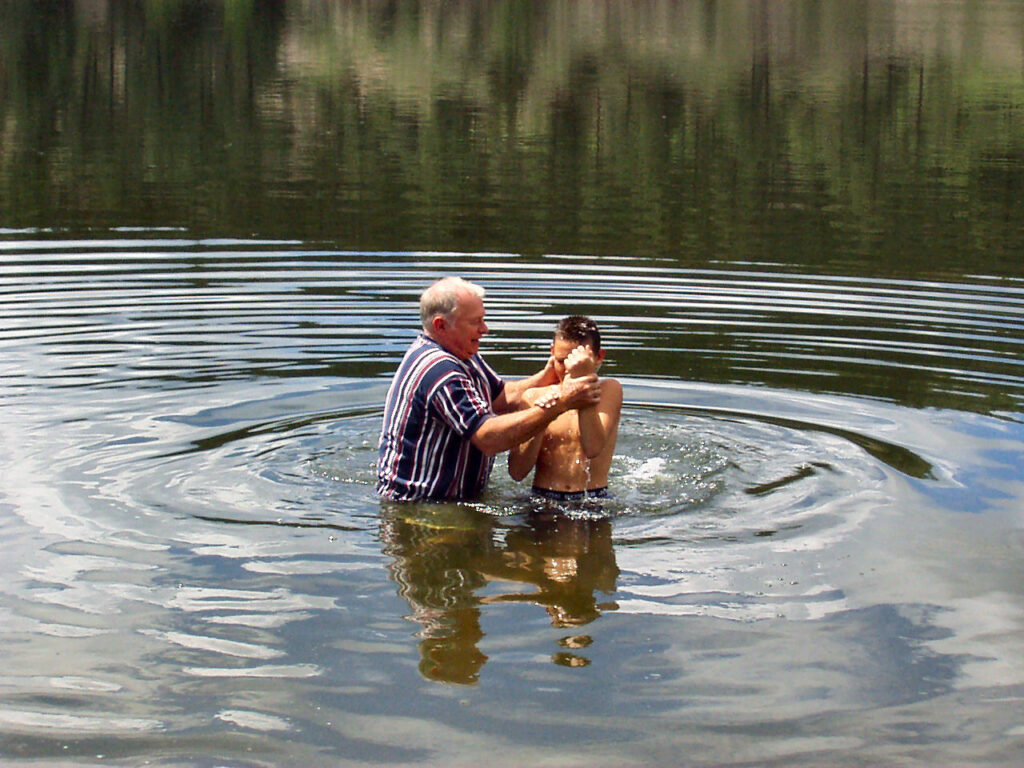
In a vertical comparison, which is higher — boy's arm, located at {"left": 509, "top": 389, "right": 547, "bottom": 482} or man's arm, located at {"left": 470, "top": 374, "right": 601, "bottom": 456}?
man's arm, located at {"left": 470, "top": 374, "right": 601, "bottom": 456}

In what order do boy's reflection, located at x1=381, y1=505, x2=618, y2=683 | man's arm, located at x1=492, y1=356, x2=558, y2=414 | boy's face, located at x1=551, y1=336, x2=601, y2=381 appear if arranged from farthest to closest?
man's arm, located at x1=492, y1=356, x2=558, y2=414
boy's face, located at x1=551, y1=336, x2=601, y2=381
boy's reflection, located at x1=381, y1=505, x2=618, y2=683

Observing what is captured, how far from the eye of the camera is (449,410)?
828 centimetres

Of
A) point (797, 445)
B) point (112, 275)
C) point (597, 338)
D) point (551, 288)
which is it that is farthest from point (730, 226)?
point (597, 338)

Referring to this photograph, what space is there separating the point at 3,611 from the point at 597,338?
3886 millimetres

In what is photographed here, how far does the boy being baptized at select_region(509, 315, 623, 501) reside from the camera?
854 centimetres

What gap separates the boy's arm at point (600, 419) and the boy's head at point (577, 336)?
0.79ft

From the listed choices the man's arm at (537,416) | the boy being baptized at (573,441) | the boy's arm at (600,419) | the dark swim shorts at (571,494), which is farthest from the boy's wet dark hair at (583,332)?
the dark swim shorts at (571,494)

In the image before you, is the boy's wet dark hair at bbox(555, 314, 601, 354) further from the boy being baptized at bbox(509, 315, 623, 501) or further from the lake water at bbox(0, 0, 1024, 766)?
the lake water at bbox(0, 0, 1024, 766)

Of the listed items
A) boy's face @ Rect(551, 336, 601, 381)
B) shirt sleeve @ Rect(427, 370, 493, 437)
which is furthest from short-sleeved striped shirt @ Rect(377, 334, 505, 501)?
boy's face @ Rect(551, 336, 601, 381)

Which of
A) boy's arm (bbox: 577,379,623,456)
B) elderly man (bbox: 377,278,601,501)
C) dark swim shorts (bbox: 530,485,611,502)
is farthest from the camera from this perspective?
dark swim shorts (bbox: 530,485,611,502)

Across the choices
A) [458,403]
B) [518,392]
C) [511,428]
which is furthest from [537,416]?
[518,392]

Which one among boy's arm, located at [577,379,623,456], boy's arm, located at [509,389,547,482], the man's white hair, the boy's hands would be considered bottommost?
boy's arm, located at [509,389,547,482]

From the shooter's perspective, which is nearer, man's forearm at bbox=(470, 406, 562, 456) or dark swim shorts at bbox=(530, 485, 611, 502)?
man's forearm at bbox=(470, 406, 562, 456)

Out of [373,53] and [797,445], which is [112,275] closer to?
[797,445]
